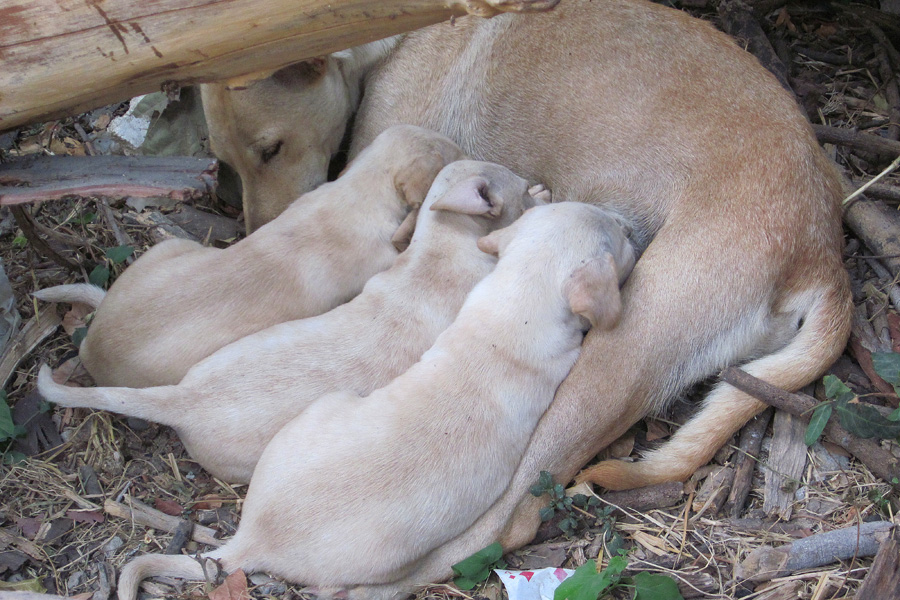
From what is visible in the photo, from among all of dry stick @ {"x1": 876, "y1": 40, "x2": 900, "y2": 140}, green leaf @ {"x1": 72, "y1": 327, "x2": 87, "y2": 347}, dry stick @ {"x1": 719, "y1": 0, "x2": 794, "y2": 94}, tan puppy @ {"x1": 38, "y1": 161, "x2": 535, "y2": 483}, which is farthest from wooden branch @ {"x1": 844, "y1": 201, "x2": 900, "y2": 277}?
green leaf @ {"x1": 72, "y1": 327, "x2": 87, "y2": 347}

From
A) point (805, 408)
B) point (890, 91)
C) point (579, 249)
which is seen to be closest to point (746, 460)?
point (805, 408)

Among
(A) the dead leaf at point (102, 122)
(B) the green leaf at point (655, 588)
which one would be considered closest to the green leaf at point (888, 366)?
(B) the green leaf at point (655, 588)

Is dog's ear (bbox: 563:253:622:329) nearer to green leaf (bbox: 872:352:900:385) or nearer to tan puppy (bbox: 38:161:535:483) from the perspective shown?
tan puppy (bbox: 38:161:535:483)

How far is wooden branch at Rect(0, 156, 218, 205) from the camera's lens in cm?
275

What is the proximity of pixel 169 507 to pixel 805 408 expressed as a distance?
235 cm

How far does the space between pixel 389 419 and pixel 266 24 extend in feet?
4.34

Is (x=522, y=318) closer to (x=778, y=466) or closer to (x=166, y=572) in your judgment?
(x=778, y=466)

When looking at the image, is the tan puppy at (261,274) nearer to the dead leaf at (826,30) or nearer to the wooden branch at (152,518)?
the wooden branch at (152,518)

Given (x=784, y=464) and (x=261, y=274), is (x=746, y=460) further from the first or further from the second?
(x=261, y=274)

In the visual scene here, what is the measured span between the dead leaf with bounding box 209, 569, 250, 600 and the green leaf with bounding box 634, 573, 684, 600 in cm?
121

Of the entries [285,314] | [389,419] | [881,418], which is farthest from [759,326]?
[285,314]

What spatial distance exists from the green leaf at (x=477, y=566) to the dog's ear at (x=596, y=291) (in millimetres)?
838

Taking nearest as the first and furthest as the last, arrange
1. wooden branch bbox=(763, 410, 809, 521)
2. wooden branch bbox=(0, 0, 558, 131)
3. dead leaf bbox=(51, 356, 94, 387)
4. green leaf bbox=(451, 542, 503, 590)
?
wooden branch bbox=(0, 0, 558, 131), green leaf bbox=(451, 542, 503, 590), wooden branch bbox=(763, 410, 809, 521), dead leaf bbox=(51, 356, 94, 387)

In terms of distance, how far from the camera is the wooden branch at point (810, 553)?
2.41 m
